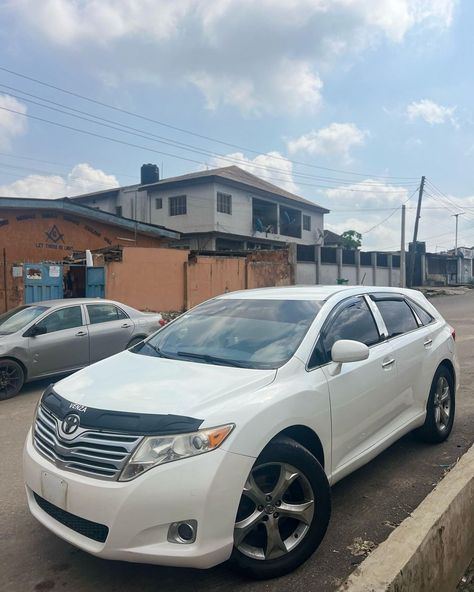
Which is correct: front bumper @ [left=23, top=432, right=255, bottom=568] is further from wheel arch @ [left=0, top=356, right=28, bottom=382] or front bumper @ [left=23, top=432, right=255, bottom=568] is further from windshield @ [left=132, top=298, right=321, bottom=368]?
wheel arch @ [left=0, top=356, right=28, bottom=382]

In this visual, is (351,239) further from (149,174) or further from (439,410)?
(439,410)

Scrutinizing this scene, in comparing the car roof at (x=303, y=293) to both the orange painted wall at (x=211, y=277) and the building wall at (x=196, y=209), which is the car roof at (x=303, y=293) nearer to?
the orange painted wall at (x=211, y=277)

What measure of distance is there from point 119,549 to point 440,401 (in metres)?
3.54

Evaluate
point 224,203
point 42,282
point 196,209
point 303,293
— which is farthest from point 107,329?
point 224,203

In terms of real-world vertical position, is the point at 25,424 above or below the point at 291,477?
below

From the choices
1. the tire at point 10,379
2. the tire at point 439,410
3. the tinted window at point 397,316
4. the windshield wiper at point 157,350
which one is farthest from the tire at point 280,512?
the tire at point 10,379

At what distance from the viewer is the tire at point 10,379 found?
7.18 meters

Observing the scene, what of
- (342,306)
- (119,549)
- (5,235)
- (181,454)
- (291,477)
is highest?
(5,235)

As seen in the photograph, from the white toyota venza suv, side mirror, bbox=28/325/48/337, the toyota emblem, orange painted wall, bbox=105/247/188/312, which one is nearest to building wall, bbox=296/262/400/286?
orange painted wall, bbox=105/247/188/312

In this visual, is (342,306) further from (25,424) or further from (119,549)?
(25,424)

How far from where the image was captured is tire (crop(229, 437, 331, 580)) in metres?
2.63

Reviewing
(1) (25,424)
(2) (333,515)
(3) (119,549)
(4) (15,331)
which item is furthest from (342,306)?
(4) (15,331)

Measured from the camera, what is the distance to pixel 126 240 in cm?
2038

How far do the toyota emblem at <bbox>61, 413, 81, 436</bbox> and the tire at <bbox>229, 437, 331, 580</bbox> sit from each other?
977 mm
